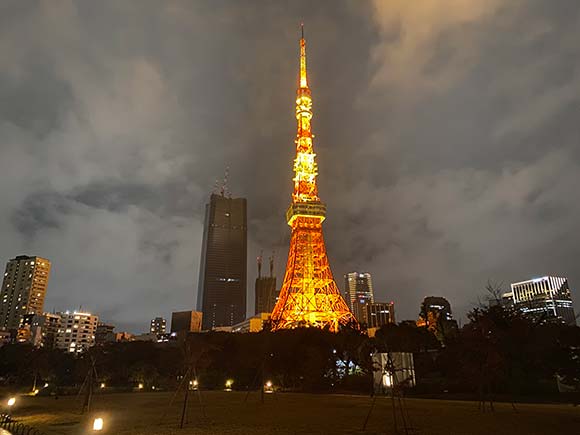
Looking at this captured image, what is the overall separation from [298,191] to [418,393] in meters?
44.4

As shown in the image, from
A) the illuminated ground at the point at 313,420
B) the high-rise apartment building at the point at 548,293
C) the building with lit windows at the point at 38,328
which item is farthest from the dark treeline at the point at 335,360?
the high-rise apartment building at the point at 548,293

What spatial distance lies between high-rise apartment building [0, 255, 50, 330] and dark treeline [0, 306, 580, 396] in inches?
3723

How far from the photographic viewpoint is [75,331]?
402 ft

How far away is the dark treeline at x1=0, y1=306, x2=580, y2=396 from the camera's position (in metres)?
27.7

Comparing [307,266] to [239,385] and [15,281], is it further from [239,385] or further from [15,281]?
[15,281]

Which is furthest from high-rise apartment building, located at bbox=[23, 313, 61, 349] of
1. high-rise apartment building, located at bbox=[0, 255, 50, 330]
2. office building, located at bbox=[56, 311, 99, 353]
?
high-rise apartment building, located at bbox=[0, 255, 50, 330]

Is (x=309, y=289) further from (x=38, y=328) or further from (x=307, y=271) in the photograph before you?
(x=38, y=328)

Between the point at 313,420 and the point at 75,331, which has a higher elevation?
the point at 75,331

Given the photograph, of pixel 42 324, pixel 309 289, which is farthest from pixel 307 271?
pixel 42 324

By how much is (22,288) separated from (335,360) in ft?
443

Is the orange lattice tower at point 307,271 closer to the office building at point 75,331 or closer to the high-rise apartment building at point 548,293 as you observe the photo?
the office building at point 75,331

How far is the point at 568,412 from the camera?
755 inches

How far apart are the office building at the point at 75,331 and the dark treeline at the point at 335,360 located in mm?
69131

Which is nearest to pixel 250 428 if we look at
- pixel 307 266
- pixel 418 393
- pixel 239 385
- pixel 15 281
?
pixel 418 393
